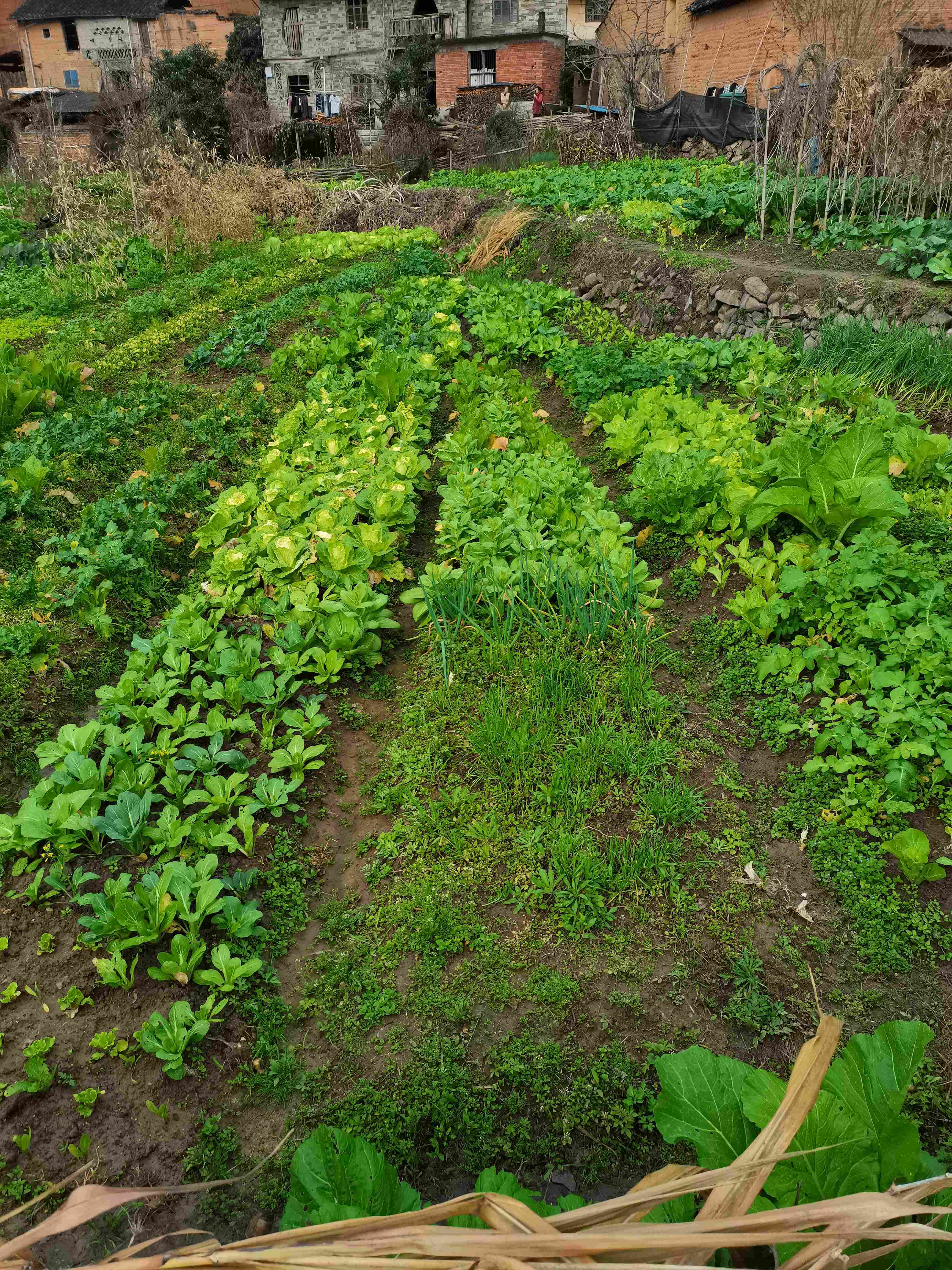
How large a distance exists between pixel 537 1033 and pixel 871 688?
2.17 m

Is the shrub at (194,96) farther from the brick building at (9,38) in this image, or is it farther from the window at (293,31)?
the brick building at (9,38)

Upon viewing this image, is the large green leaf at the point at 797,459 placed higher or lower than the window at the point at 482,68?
lower

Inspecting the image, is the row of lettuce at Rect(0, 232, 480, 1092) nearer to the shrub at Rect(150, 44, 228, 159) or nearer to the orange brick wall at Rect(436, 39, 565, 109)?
the shrub at Rect(150, 44, 228, 159)

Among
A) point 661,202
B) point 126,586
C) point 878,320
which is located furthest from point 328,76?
point 126,586

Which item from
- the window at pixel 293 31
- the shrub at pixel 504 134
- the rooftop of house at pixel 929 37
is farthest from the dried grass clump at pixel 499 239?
the window at pixel 293 31

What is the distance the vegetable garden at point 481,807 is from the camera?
241cm

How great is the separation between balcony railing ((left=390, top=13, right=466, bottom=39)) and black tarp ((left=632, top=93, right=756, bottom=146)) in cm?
1341

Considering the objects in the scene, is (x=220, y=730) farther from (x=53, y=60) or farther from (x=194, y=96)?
(x=53, y=60)

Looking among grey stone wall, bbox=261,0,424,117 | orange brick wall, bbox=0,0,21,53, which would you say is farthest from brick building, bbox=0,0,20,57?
grey stone wall, bbox=261,0,424,117

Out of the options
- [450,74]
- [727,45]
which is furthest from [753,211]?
[450,74]

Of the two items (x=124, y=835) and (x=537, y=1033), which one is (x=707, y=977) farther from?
(x=124, y=835)

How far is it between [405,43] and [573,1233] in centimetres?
3876

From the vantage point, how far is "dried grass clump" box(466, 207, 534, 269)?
12.0 meters

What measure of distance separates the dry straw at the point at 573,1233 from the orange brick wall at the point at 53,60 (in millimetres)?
51545
